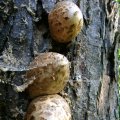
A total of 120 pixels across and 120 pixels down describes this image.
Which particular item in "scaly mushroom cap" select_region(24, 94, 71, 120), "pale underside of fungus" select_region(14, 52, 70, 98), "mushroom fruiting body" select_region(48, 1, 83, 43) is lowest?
"scaly mushroom cap" select_region(24, 94, 71, 120)

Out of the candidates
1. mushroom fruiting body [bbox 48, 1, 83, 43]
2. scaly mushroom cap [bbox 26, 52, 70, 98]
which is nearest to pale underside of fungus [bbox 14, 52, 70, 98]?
scaly mushroom cap [bbox 26, 52, 70, 98]

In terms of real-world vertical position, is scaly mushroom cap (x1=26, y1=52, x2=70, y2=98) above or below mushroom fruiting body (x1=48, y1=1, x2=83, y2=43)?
below

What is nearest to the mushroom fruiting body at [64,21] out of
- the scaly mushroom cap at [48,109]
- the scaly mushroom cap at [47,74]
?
the scaly mushroom cap at [47,74]

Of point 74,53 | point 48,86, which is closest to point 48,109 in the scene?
point 48,86

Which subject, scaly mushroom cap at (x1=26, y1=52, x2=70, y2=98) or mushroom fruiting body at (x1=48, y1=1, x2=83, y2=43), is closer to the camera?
scaly mushroom cap at (x1=26, y1=52, x2=70, y2=98)

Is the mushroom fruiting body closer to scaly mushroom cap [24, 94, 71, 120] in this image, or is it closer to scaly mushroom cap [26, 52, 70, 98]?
scaly mushroom cap [26, 52, 70, 98]

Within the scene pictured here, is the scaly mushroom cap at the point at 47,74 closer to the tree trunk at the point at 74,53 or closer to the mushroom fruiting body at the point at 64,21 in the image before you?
the tree trunk at the point at 74,53

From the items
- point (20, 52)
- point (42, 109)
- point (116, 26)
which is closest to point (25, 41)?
point (20, 52)
